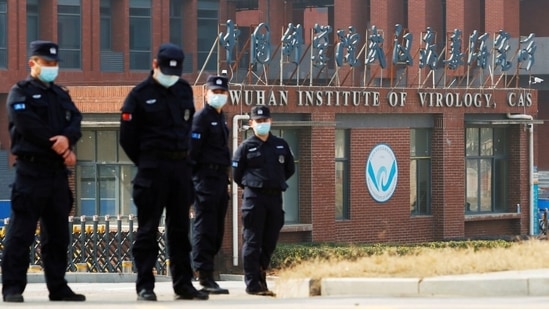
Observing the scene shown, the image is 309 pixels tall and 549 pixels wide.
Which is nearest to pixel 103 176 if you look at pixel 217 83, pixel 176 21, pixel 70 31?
pixel 217 83

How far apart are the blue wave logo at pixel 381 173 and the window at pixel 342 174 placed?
572 mm

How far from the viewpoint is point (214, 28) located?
64.6 metres

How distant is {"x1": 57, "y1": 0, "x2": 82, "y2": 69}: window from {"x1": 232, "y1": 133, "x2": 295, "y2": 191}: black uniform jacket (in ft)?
143

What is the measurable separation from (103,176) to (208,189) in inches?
751

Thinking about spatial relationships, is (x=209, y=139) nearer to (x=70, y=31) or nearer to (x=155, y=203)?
(x=155, y=203)

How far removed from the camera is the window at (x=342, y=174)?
33.7 metres

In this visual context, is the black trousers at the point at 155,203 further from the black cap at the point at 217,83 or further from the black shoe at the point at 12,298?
the black cap at the point at 217,83

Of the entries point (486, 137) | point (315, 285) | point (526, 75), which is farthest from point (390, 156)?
point (526, 75)

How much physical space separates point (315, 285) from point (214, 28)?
169 ft

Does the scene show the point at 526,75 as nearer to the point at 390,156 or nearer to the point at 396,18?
the point at 396,18

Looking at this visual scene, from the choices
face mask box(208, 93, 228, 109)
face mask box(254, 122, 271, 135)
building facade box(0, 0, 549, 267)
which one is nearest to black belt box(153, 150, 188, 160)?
face mask box(208, 93, 228, 109)

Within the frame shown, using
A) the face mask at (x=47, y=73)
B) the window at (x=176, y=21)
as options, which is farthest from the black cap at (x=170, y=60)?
the window at (x=176, y=21)

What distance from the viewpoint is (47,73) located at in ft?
37.9

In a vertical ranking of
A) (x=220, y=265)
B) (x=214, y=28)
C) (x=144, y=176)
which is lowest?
(x=220, y=265)
